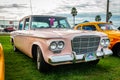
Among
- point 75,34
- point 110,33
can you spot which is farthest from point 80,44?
point 110,33

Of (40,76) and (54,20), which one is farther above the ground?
(54,20)

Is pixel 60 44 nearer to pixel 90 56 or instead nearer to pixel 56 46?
pixel 56 46

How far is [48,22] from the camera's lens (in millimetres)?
7031

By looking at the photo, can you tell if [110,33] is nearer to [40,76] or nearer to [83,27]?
[83,27]

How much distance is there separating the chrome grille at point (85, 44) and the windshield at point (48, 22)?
1655mm

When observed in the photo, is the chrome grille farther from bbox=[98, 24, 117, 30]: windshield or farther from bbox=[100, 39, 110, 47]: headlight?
bbox=[98, 24, 117, 30]: windshield

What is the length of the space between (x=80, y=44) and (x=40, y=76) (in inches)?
51.3

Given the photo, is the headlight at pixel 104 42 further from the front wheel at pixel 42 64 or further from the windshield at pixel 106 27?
the windshield at pixel 106 27

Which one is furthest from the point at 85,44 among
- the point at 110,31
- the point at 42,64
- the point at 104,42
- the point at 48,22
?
the point at 110,31

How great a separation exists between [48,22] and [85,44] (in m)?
1.86

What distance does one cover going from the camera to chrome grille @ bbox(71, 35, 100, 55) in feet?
17.8

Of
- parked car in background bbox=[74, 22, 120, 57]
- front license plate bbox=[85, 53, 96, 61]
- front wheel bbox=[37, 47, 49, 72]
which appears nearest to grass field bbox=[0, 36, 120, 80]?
front wheel bbox=[37, 47, 49, 72]

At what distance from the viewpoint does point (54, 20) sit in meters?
7.19

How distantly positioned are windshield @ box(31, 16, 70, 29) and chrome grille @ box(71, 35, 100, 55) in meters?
1.65
